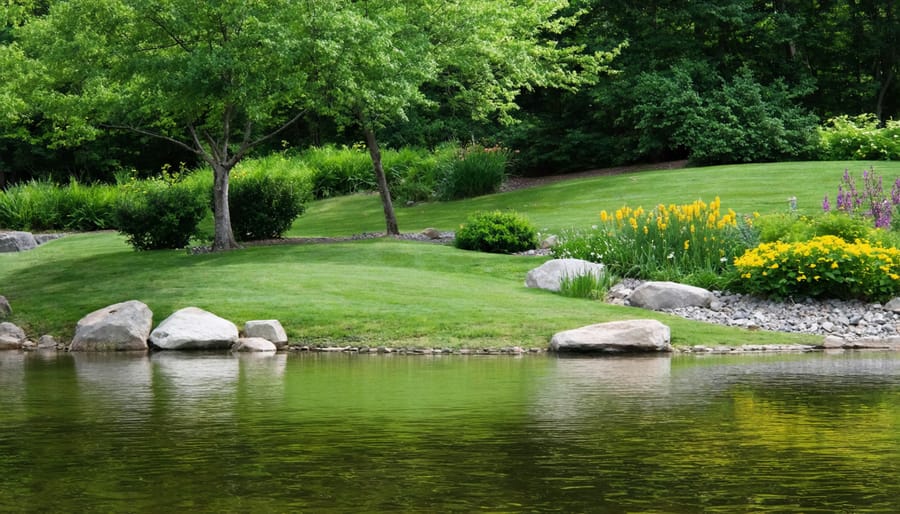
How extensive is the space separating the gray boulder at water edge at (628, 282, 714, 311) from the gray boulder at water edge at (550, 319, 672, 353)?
7.99 ft

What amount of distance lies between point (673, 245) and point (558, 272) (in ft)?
6.72

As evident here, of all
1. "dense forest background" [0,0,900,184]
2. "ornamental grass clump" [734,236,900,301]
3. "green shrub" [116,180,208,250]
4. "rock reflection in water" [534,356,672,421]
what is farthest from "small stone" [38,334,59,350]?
"dense forest background" [0,0,900,184]

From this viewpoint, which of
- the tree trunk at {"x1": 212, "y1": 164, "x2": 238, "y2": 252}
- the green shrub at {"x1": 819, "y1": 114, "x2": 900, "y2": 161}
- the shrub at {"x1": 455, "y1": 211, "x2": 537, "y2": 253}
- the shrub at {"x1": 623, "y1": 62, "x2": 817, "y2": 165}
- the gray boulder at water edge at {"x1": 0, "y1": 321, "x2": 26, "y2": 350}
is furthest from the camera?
the shrub at {"x1": 623, "y1": 62, "x2": 817, "y2": 165}

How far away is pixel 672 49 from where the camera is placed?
36.3 meters

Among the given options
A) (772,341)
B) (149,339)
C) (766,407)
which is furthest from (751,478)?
(149,339)

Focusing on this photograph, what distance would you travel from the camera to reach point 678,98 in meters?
32.3

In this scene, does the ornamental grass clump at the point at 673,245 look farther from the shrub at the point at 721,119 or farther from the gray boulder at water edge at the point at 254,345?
the shrub at the point at 721,119

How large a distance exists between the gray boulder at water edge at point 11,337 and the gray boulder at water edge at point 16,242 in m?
10.4

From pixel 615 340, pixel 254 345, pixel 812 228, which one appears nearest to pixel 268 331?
pixel 254 345

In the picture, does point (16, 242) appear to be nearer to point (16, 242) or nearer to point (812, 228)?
point (16, 242)

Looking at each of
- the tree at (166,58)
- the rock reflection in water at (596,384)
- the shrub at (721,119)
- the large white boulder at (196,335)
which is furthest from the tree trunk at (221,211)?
the shrub at (721,119)

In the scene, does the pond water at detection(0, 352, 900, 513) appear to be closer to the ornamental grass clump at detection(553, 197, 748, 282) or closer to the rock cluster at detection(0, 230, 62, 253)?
the ornamental grass clump at detection(553, 197, 748, 282)

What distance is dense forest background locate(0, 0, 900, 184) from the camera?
32.2 metres

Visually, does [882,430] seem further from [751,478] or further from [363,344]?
[363,344]
